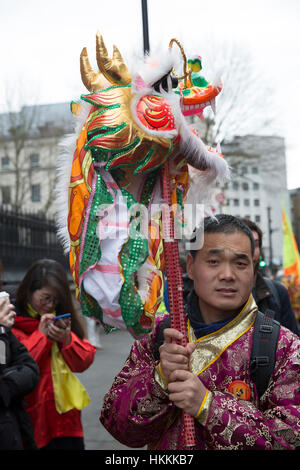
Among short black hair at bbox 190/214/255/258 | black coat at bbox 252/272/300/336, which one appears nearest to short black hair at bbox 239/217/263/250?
black coat at bbox 252/272/300/336

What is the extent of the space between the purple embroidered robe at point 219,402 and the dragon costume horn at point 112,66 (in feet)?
2.99

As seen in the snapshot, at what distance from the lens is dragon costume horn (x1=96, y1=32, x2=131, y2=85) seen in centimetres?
161

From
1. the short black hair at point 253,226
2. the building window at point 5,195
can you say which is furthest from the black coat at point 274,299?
the building window at point 5,195

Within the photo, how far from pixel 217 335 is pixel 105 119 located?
2.77ft

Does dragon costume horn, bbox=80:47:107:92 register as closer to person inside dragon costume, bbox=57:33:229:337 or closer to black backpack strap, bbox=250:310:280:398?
person inside dragon costume, bbox=57:33:229:337

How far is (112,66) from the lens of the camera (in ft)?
5.35

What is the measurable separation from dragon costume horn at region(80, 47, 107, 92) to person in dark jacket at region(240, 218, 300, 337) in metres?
1.75

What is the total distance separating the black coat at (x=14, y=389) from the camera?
2650 millimetres

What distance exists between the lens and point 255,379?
1.72m

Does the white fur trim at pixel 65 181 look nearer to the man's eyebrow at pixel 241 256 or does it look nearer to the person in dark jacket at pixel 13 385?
the man's eyebrow at pixel 241 256

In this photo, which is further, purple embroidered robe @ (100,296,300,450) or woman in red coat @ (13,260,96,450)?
woman in red coat @ (13,260,96,450)

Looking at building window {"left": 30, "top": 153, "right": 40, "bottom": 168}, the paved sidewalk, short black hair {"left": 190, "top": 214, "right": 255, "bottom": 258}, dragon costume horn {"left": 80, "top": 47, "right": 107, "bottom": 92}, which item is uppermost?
building window {"left": 30, "top": 153, "right": 40, "bottom": 168}

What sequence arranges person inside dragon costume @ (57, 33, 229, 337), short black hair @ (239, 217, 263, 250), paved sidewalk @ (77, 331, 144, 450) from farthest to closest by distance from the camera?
paved sidewalk @ (77, 331, 144, 450) → short black hair @ (239, 217, 263, 250) → person inside dragon costume @ (57, 33, 229, 337)

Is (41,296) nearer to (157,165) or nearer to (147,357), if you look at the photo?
(147,357)
